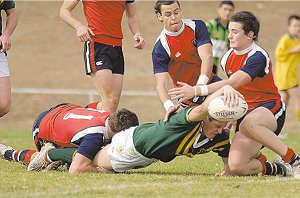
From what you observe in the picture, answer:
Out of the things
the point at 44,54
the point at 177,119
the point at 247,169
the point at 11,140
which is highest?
the point at 177,119

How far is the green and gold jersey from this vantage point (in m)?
9.55

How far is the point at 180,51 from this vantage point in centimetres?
1091

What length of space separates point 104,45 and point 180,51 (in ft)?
5.75

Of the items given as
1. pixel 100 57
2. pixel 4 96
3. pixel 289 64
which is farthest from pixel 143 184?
pixel 289 64

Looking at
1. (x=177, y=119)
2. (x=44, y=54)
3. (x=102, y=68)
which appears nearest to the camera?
(x=177, y=119)

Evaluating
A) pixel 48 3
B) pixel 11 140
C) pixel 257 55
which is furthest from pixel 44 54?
pixel 257 55

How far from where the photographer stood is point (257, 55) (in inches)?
398

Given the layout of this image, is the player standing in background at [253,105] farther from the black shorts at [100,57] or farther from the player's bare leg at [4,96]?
the player's bare leg at [4,96]

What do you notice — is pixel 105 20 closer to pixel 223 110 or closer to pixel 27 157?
pixel 27 157

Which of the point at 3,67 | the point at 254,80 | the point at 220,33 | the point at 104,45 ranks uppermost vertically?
the point at 254,80

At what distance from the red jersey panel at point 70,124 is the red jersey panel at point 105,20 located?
5.19 ft

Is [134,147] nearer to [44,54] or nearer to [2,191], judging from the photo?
[2,191]

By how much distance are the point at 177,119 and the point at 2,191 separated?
1.92 m

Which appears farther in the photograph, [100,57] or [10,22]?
[100,57]
